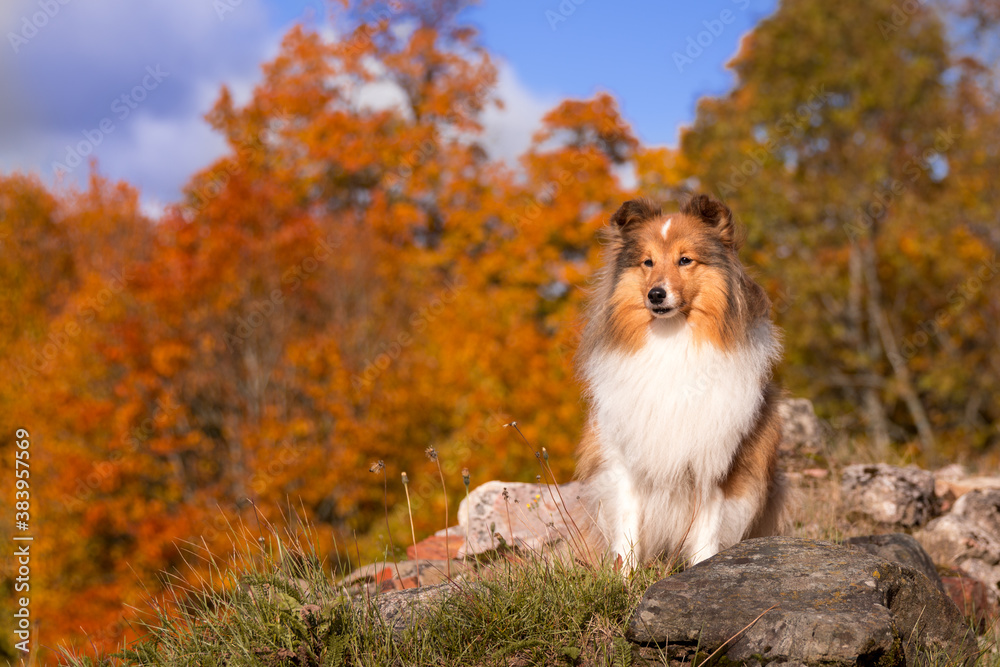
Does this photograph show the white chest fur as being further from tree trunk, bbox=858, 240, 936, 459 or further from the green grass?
tree trunk, bbox=858, 240, 936, 459

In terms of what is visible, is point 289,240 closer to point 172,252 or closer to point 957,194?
point 172,252

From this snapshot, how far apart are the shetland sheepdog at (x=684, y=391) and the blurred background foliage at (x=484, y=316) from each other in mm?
10099

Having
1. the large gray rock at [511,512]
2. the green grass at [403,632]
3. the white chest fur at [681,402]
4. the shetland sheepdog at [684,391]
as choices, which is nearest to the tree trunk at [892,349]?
the large gray rock at [511,512]

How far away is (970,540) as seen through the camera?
6.77 m

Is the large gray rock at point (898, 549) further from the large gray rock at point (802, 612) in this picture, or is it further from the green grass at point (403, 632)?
the green grass at point (403, 632)

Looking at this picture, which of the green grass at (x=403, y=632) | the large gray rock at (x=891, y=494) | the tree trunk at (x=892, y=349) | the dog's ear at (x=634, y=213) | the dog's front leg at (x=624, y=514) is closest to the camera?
the green grass at (x=403, y=632)

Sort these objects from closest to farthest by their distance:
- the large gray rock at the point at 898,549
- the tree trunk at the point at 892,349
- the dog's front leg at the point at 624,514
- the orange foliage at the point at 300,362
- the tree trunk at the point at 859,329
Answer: the dog's front leg at the point at 624,514, the large gray rock at the point at 898,549, the orange foliage at the point at 300,362, the tree trunk at the point at 892,349, the tree trunk at the point at 859,329

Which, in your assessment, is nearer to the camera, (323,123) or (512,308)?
(512,308)

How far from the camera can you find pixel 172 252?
17938 mm

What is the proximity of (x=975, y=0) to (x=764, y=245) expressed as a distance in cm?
744

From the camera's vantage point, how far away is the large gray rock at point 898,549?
5281 mm

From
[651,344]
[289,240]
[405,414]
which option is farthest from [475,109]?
[651,344]

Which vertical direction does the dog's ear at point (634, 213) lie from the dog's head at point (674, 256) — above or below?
above

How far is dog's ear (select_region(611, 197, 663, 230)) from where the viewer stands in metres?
5.18
